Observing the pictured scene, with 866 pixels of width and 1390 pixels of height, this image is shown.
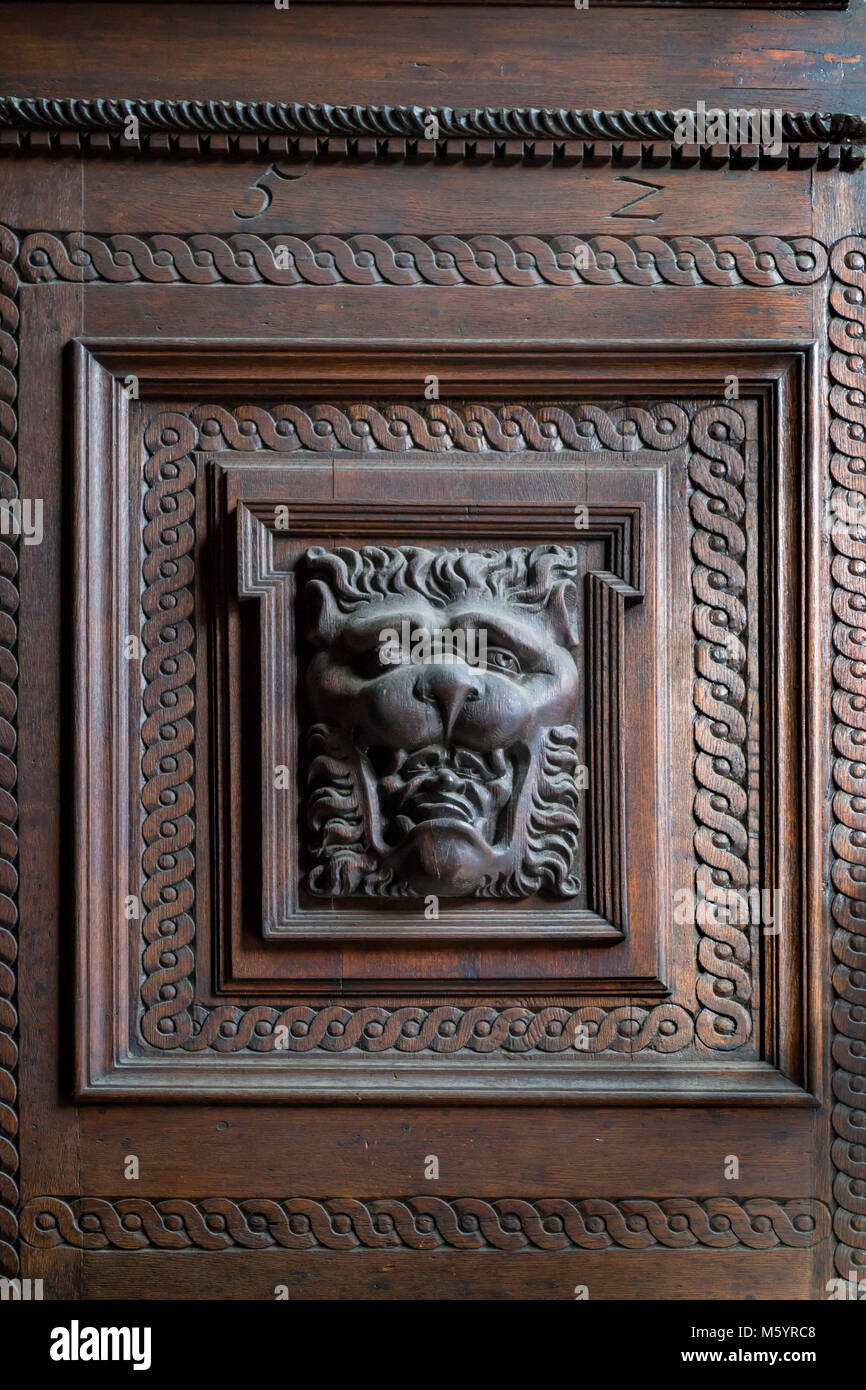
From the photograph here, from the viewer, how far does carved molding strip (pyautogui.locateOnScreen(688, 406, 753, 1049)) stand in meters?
1.79

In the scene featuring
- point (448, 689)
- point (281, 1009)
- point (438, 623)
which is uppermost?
point (438, 623)

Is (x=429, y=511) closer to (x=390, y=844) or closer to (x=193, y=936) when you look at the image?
(x=390, y=844)

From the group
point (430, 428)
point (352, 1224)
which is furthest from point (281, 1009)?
point (430, 428)

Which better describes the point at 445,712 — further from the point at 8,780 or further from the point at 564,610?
the point at 8,780

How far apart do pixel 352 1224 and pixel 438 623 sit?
1.01m

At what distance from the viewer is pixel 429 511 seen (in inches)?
69.8

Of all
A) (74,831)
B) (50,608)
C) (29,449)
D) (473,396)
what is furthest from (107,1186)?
(473,396)

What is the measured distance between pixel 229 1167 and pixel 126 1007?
32cm

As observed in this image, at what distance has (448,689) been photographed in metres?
1.67

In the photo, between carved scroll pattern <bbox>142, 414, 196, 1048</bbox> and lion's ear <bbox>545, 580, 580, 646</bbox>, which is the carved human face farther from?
carved scroll pattern <bbox>142, 414, 196, 1048</bbox>

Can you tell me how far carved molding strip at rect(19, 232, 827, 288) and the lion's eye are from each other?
0.62 meters

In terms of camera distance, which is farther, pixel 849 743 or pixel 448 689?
pixel 849 743

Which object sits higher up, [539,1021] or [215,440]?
[215,440]

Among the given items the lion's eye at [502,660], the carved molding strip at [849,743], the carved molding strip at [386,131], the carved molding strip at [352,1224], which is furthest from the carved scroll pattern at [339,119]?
the carved molding strip at [352,1224]
